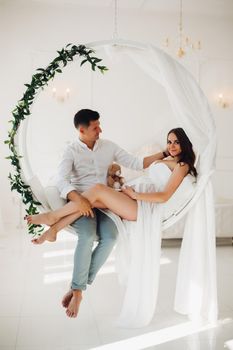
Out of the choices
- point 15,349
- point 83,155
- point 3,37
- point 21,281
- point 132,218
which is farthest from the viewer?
point 3,37

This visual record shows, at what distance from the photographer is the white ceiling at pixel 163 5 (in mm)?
6438

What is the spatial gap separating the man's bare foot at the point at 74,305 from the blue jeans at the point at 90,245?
0.04 meters

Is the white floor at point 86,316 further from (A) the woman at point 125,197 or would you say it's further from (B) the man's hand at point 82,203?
(B) the man's hand at point 82,203

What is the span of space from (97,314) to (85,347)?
563 millimetres

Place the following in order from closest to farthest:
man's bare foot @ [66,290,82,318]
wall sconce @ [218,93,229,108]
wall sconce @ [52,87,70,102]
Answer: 1. man's bare foot @ [66,290,82,318]
2. wall sconce @ [52,87,70,102]
3. wall sconce @ [218,93,229,108]

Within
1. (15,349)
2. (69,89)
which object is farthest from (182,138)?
(69,89)

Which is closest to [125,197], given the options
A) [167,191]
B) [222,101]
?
[167,191]

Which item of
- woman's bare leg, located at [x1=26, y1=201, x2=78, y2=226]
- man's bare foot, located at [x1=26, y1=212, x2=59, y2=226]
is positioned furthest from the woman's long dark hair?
man's bare foot, located at [x1=26, y1=212, x2=59, y2=226]

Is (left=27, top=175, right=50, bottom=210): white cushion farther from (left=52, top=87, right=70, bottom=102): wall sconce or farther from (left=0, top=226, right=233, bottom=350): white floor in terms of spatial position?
(left=52, top=87, right=70, bottom=102): wall sconce

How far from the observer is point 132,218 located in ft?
9.91

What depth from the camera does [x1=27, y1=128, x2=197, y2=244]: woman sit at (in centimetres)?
292

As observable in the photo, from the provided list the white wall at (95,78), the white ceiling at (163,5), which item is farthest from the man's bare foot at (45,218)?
the white ceiling at (163,5)

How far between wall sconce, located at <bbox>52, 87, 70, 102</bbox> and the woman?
3.80 m

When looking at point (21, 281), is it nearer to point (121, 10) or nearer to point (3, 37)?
point (3, 37)
